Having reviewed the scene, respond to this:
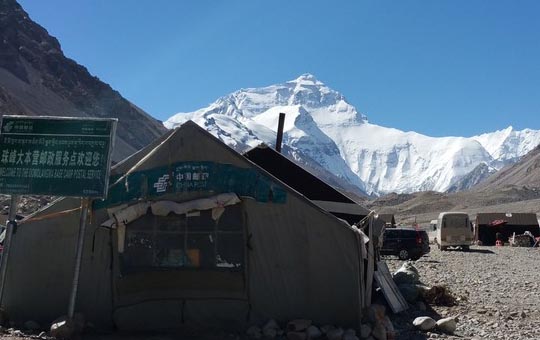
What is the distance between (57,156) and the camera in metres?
9.52

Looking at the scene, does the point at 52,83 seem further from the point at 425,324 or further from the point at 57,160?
the point at 425,324

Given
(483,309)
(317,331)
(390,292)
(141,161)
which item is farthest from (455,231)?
(141,161)

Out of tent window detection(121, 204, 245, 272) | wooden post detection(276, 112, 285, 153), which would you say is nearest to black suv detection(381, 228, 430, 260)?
wooden post detection(276, 112, 285, 153)

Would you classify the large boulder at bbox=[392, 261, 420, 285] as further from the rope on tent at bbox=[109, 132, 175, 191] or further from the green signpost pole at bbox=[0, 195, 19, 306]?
the green signpost pole at bbox=[0, 195, 19, 306]

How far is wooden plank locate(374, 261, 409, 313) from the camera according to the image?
11750 mm

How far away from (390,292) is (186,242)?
434cm

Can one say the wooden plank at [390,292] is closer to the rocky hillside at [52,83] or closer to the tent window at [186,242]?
the tent window at [186,242]

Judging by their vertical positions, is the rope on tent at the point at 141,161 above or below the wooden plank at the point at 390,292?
above

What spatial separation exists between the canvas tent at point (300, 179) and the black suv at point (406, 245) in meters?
15.4

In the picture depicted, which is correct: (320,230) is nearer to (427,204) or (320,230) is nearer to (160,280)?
(160,280)

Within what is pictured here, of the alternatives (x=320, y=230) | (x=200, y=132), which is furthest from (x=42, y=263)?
(x=320, y=230)

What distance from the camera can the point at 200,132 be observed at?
34.4ft

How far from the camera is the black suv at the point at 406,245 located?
2889 centimetres

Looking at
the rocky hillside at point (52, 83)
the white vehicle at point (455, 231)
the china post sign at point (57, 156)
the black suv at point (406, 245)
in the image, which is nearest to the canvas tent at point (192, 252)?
the china post sign at point (57, 156)
